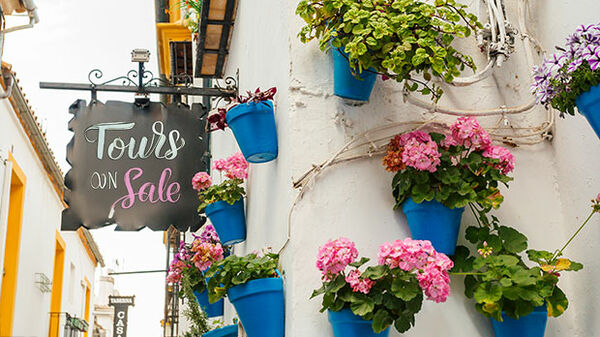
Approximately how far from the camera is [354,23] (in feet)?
10.6

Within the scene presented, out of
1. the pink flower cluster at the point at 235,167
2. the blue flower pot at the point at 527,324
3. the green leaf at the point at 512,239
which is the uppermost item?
the pink flower cluster at the point at 235,167

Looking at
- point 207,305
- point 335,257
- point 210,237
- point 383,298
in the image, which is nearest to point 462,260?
point 383,298

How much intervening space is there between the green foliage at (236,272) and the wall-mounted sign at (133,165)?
1.69m

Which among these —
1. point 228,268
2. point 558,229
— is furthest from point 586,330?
point 228,268

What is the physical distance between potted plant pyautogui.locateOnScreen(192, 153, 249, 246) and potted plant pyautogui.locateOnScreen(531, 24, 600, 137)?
2.20 metres

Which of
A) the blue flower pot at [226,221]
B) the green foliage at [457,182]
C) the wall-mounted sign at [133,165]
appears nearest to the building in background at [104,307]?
the wall-mounted sign at [133,165]

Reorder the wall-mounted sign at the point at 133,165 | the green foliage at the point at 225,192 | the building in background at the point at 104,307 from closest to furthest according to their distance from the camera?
the green foliage at the point at 225,192 → the wall-mounted sign at the point at 133,165 → the building in background at the point at 104,307

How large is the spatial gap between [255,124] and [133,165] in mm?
1674

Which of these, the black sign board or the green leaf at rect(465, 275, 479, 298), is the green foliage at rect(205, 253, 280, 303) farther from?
the black sign board

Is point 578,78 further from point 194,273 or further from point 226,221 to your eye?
point 194,273

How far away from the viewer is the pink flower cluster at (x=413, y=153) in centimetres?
327

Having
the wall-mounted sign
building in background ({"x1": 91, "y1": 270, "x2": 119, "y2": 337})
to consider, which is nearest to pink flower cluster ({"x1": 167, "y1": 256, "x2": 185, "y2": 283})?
the wall-mounted sign

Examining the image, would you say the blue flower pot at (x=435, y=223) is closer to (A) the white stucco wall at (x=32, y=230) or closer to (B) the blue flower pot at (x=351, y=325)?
(B) the blue flower pot at (x=351, y=325)

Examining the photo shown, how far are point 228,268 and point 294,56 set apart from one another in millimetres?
1072
